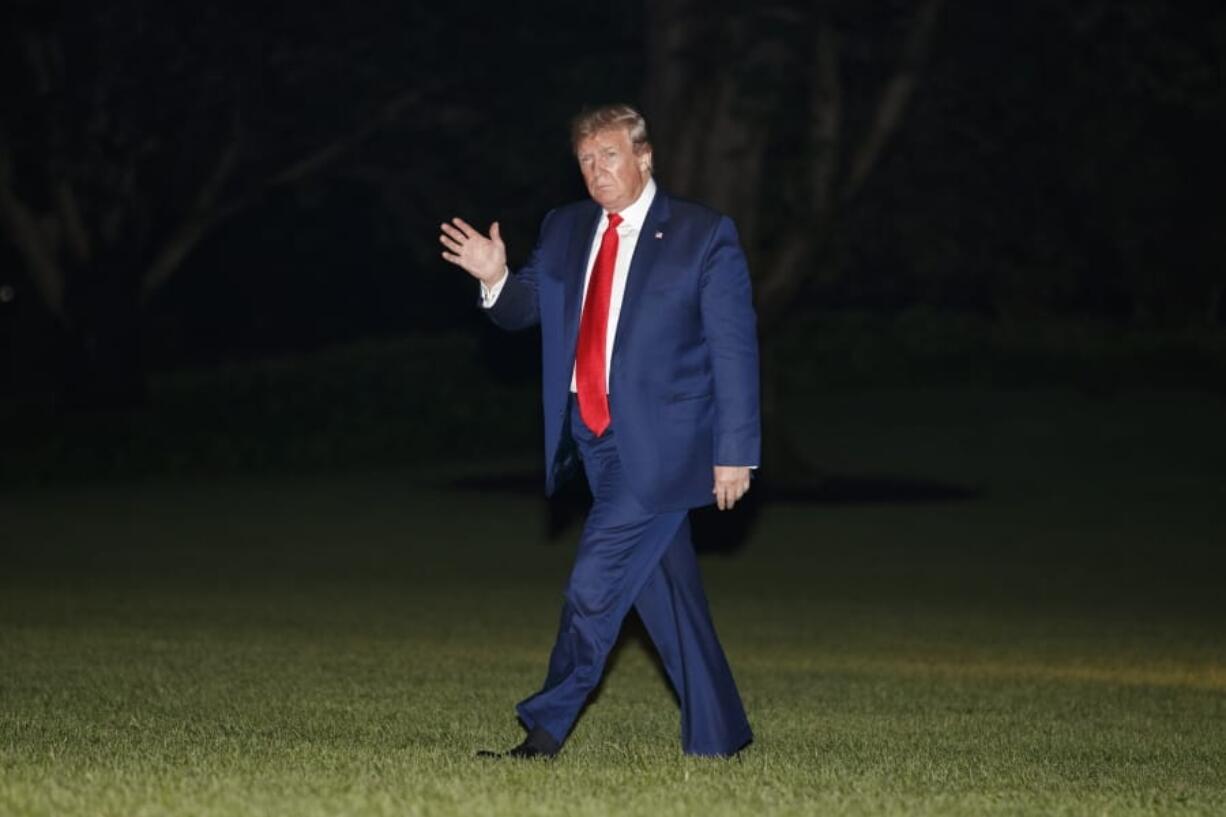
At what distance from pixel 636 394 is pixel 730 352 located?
322 mm

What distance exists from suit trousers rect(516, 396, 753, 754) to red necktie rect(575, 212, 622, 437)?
6 centimetres

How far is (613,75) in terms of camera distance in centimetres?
2781

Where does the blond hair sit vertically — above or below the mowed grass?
above

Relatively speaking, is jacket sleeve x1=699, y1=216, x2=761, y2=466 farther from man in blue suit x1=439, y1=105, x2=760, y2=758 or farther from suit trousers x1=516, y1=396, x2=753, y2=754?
suit trousers x1=516, y1=396, x2=753, y2=754

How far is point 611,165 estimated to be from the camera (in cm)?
781

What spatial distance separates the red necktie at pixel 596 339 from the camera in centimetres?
787

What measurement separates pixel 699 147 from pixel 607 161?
1777cm

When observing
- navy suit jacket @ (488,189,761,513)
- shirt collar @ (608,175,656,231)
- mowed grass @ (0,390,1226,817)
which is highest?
shirt collar @ (608,175,656,231)

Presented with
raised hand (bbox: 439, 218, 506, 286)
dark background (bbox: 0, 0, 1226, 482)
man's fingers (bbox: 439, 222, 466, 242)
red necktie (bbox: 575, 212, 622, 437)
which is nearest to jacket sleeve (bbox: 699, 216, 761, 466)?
red necktie (bbox: 575, 212, 622, 437)

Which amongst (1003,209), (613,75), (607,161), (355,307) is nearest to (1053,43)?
(1003,209)

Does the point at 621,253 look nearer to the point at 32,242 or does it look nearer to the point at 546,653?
the point at 546,653

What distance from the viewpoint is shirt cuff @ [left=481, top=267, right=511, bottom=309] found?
8094mm

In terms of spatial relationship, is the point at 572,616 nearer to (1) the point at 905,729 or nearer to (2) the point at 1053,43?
(1) the point at 905,729

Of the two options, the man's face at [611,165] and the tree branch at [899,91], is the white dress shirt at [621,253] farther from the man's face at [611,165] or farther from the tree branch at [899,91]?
the tree branch at [899,91]
